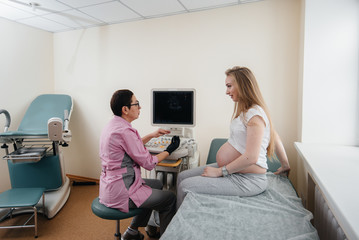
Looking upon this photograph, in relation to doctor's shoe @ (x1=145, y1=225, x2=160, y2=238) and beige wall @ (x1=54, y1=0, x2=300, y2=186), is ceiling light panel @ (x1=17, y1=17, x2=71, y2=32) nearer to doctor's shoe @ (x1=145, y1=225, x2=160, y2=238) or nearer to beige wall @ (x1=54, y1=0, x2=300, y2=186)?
beige wall @ (x1=54, y1=0, x2=300, y2=186)

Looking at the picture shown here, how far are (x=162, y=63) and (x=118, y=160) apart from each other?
1.64 m

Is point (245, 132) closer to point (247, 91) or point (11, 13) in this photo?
point (247, 91)

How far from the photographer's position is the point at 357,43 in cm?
180

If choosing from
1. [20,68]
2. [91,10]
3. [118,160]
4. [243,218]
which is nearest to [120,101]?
[118,160]

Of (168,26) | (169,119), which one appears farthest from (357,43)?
(168,26)

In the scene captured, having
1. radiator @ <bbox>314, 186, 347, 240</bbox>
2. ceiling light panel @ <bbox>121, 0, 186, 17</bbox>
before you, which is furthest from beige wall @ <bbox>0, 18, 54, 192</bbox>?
radiator @ <bbox>314, 186, 347, 240</bbox>

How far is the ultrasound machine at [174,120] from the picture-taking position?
201 centimetres

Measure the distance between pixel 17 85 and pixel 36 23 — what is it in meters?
0.86

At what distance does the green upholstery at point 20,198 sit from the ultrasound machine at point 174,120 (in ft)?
3.68

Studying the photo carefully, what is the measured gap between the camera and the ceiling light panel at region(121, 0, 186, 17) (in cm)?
238

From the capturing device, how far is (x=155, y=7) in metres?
2.52

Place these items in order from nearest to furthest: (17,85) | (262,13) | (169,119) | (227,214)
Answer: (227,214)
(169,119)
(262,13)
(17,85)

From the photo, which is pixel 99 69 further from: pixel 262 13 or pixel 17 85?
pixel 262 13

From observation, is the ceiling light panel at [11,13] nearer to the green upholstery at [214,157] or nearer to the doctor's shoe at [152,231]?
the green upholstery at [214,157]
